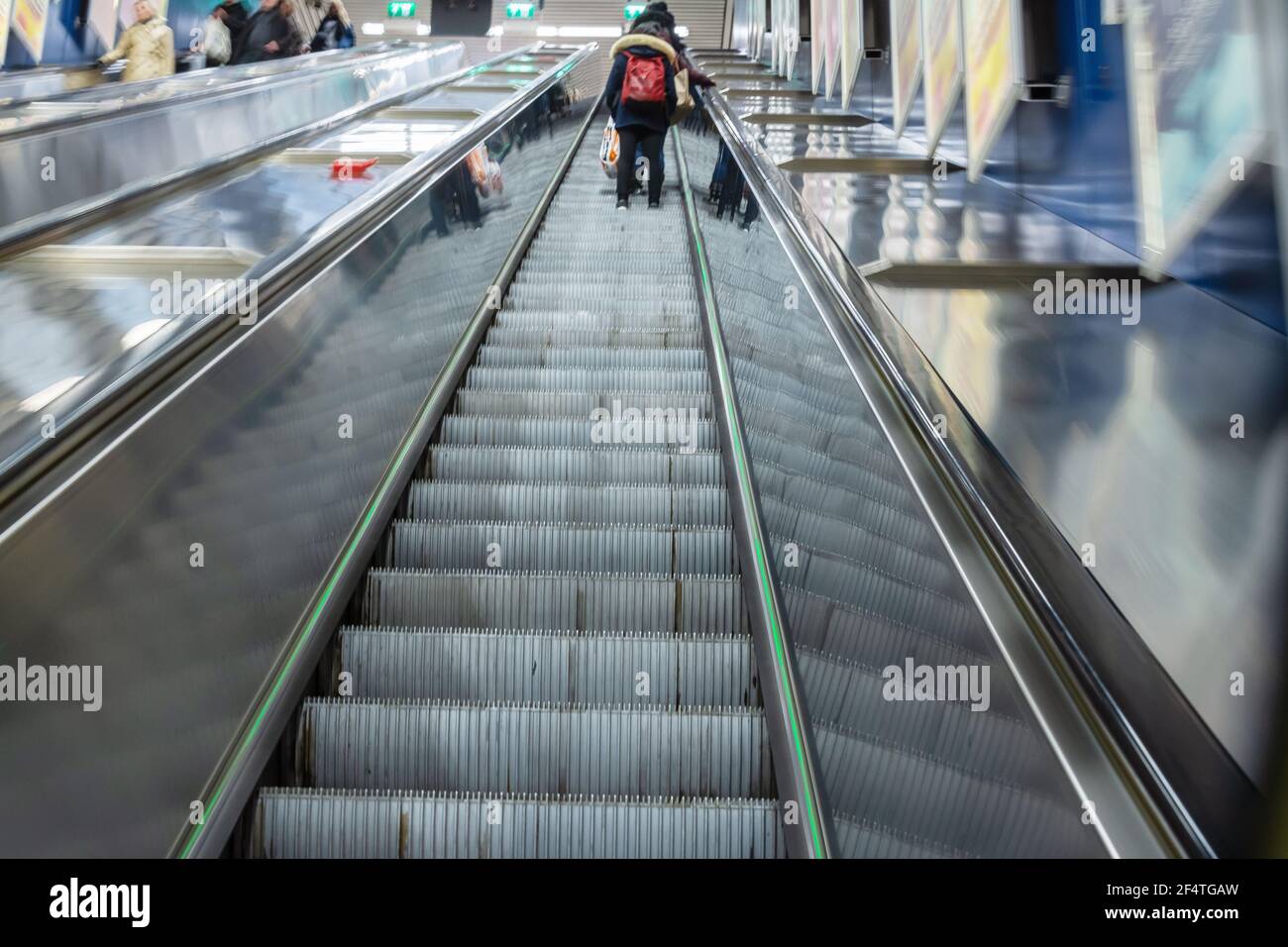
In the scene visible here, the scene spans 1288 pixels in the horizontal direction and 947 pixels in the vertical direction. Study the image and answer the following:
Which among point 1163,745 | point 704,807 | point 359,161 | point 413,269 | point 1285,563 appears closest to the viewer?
point 1163,745

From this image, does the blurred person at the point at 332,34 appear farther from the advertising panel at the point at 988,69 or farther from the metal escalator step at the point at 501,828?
the metal escalator step at the point at 501,828

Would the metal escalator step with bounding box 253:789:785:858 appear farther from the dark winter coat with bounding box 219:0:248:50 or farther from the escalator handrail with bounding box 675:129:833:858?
the dark winter coat with bounding box 219:0:248:50

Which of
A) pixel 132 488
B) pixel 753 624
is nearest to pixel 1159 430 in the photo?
pixel 753 624

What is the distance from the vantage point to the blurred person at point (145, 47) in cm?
1091

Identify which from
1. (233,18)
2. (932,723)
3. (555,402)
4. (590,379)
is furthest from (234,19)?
(932,723)

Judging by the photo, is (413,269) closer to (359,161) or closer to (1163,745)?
(359,161)

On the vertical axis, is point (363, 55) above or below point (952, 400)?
above

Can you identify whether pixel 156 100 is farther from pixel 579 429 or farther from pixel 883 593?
pixel 883 593

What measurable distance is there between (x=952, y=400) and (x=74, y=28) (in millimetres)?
15987

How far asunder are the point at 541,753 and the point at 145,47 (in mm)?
10918

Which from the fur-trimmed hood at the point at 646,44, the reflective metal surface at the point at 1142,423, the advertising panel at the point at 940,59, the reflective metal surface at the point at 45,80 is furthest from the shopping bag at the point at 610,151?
the reflective metal surface at the point at 45,80

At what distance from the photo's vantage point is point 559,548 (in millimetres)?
3549

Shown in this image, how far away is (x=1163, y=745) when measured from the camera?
1.29 m

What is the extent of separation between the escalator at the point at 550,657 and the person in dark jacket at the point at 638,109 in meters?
3.73
